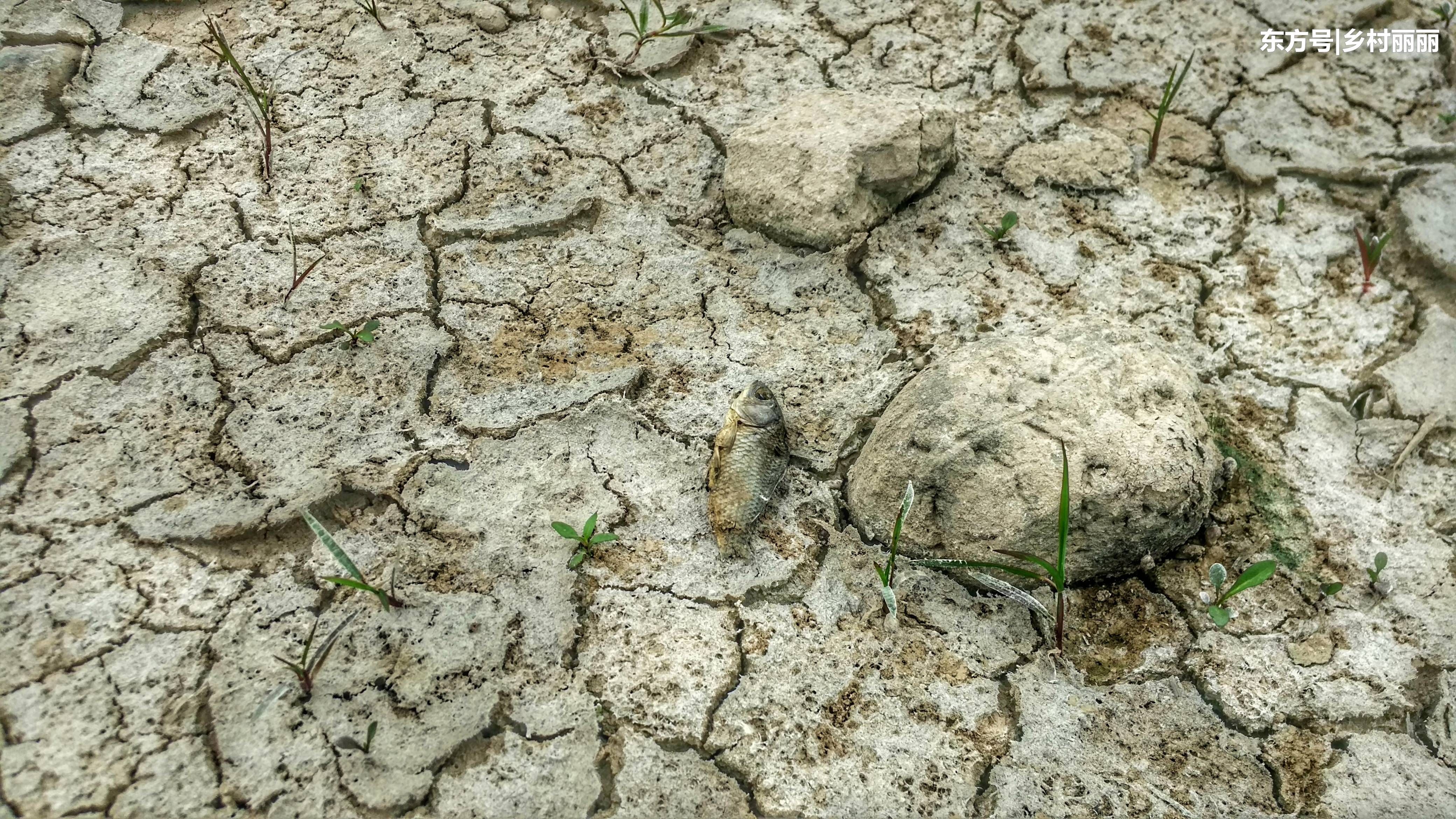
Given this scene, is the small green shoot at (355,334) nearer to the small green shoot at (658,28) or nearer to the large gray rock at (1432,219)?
the small green shoot at (658,28)

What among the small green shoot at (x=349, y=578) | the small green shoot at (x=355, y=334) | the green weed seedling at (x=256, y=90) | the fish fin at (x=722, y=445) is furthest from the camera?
the green weed seedling at (x=256, y=90)

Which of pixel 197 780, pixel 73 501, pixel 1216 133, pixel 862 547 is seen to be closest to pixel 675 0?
pixel 1216 133

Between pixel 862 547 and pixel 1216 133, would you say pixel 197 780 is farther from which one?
pixel 1216 133

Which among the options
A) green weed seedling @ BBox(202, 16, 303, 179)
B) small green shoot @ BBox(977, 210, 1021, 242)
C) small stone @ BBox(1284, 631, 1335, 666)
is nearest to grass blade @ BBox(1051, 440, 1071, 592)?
small stone @ BBox(1284, 631, 1335, 666)

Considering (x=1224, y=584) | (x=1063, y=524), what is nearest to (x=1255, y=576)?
(x=1224, y=584)

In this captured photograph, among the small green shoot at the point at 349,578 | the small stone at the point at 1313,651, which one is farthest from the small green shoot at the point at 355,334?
the small stone at the point at 1313,651

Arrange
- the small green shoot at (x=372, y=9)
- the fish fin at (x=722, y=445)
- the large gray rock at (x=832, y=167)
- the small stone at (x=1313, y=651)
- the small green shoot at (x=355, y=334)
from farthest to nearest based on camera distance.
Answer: the small green shoot at (x=372, y=9)
the large gray rock at (x=832, y=167)
the small green shoot at (x=355, y=334)
the fish fin at (x=722, y=445)
the small stone at (x=1313, y=651)
